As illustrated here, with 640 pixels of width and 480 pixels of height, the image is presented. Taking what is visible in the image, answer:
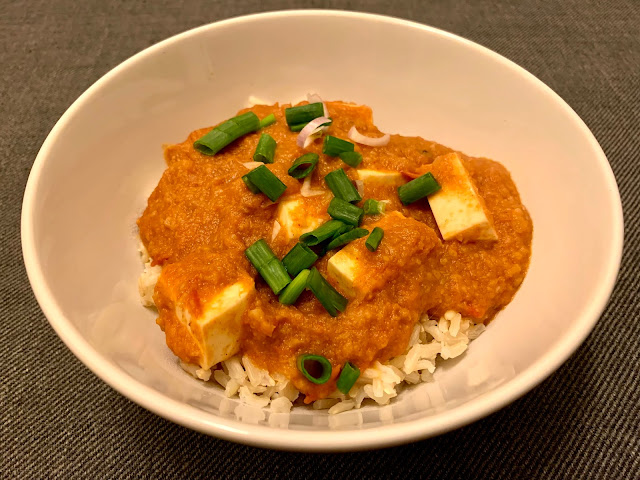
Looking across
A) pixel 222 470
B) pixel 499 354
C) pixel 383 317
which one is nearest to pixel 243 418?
pixel 222 470

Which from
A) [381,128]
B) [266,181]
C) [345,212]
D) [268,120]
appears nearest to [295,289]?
[345,212]

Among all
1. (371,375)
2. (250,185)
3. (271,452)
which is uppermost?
(250,185)

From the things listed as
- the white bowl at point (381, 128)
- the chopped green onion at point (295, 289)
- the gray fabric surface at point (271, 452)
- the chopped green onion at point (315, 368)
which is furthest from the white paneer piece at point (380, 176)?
the gray fabric surface at point (271, 452)

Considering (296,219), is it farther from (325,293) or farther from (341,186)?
(325,293)

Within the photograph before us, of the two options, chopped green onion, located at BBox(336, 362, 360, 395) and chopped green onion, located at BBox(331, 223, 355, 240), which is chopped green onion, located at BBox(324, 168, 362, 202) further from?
chopped green onion, located at BBox(336, 362, 360, 395)

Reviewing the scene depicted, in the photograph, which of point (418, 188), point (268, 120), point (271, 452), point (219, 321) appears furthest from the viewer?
point (268, 120)

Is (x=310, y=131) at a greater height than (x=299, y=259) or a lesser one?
greater

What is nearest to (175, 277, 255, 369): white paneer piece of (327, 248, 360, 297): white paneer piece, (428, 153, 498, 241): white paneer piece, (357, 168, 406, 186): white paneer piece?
(327, 248, 360, 297): white paneer piece

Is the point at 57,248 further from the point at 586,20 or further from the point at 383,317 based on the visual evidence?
the point at 586,20

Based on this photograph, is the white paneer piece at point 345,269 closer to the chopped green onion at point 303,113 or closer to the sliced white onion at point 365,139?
the sliced white onion at point 365,139
